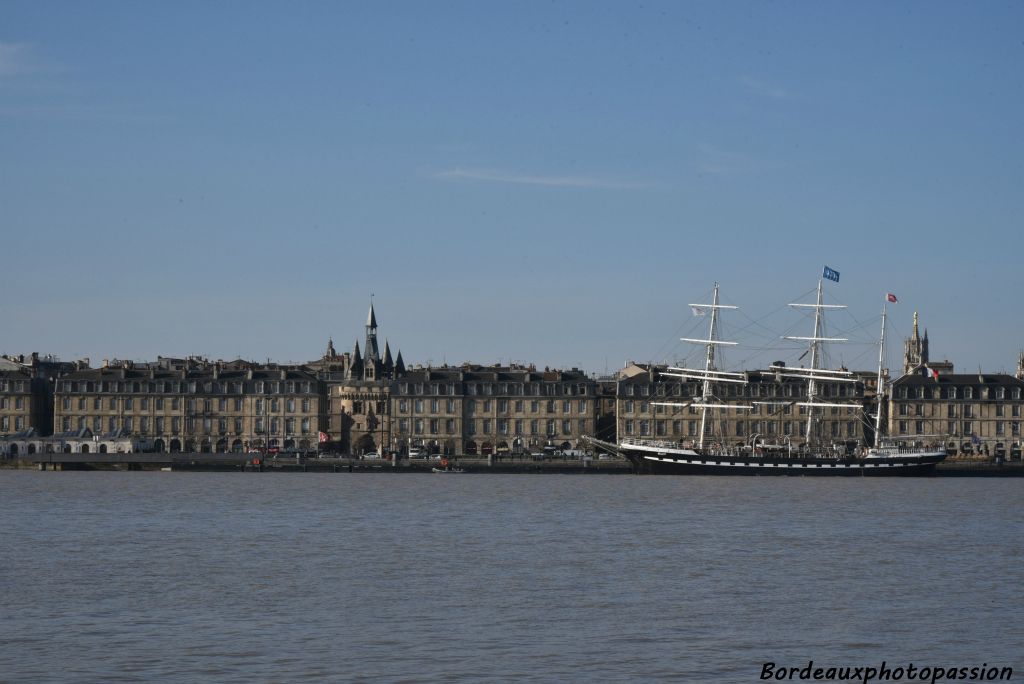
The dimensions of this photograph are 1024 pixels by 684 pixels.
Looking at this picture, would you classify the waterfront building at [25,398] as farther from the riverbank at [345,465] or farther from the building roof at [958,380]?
the building roof at [958,380]

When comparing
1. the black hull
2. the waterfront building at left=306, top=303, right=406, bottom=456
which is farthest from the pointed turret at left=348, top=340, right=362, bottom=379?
the black hull

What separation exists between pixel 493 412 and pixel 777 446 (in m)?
23.0

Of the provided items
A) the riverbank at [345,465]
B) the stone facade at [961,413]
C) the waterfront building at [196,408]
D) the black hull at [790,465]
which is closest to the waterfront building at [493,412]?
the waterfront building at [196,408]

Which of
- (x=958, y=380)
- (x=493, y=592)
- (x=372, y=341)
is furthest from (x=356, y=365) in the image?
(x=493, y=592)

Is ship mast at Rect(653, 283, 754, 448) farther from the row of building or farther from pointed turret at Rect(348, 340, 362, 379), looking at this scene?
pointed turret at Rect(348, 340, 362, 379)

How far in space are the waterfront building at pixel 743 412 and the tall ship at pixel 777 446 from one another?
1.04 ft

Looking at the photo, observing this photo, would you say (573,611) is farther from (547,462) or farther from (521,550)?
(547,462)

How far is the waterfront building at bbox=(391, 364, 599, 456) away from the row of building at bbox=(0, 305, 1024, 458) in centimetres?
10

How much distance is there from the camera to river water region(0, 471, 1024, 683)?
2377 cm

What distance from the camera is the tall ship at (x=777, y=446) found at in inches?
4232

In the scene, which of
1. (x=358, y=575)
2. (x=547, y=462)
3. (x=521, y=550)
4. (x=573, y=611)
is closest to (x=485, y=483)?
(x=547, y=462)

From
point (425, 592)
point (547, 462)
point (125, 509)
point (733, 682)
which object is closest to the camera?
point (733, 682)

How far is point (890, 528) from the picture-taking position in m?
50.9

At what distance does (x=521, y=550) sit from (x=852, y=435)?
87.5 metres
